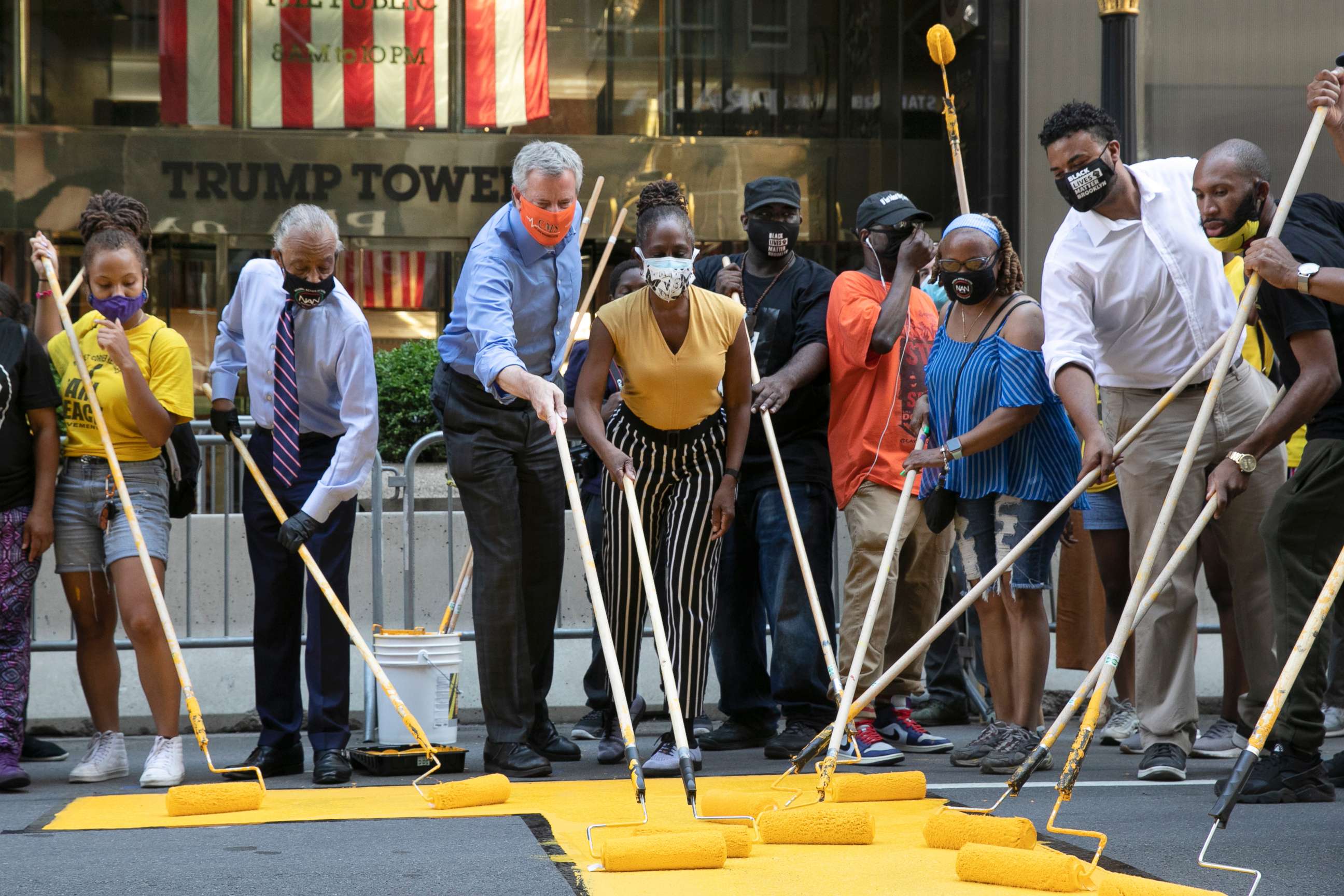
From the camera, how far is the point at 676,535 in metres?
5.38

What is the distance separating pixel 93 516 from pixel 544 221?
1930 mm

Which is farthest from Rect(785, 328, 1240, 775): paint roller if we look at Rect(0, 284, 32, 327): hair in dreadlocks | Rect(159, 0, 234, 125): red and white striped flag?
Rect(159, 0, 234, 125): red and white striped flag

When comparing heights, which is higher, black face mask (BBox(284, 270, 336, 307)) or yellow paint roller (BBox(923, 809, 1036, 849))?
black face mask (BBox(284, 270, 336, 307))

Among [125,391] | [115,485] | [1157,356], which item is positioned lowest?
[115,485]

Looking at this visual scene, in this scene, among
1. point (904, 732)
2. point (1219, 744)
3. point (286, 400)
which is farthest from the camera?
point (904, 732)

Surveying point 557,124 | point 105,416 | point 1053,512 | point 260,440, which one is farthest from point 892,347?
point 557,124

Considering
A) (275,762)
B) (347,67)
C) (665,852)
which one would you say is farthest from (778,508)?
(347,67)

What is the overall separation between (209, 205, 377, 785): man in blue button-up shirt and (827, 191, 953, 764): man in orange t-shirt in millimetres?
1787

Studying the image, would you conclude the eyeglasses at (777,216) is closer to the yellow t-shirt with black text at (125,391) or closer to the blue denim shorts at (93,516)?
the yellow t-shirt with black text at (125,391)

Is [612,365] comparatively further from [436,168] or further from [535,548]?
[436,168]

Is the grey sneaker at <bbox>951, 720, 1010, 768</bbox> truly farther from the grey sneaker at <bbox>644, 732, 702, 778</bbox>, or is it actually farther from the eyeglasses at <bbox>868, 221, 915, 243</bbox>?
the eyeglasses at <bbox>868, 221, 915, 243</bbox>

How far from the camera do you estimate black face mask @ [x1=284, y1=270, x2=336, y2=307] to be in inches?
213

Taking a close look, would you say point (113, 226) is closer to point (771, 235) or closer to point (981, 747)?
point (771, 235)

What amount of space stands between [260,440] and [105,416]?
1.78 ft
